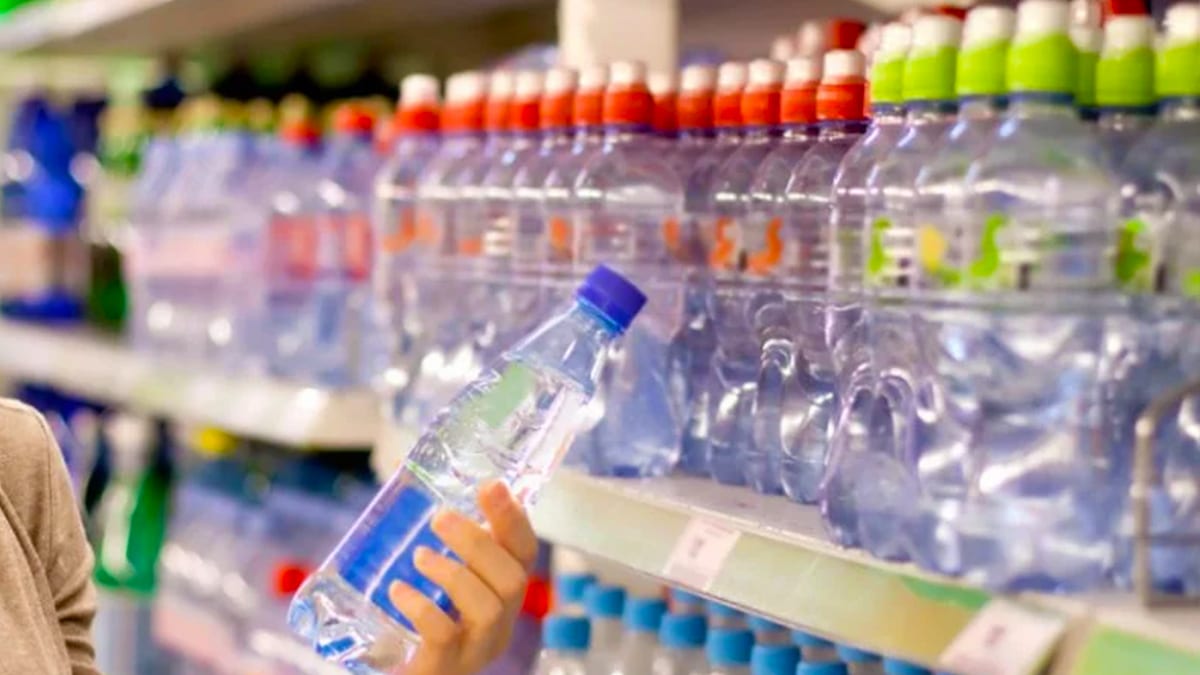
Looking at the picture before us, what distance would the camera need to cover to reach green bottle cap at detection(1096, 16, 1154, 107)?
3.90 ft

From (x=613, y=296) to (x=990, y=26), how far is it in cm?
44

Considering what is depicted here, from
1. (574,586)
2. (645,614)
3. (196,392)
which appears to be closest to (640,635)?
(645,614)

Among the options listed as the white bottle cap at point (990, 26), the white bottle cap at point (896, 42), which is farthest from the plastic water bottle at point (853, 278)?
the white bottle cap at point (990, 26)

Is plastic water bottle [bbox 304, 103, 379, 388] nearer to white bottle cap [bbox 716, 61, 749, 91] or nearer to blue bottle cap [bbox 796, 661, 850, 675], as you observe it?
white bottle cap [bbox 716, 61, 749, 91]

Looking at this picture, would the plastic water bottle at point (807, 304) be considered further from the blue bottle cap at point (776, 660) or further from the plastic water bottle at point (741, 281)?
the blue bottle cap at point (776, 660)

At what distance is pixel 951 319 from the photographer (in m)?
1.19

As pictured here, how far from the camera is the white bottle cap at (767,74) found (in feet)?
5.33

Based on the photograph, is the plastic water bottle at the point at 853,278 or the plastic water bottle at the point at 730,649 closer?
the plastic water bottle at the point at 853,278

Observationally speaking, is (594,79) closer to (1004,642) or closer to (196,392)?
(1004,642)

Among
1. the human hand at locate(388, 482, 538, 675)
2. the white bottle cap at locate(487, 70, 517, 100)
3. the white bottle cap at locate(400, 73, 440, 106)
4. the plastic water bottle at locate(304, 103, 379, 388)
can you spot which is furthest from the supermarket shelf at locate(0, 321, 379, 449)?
the human hand at locate(388, 482, 538, 675)

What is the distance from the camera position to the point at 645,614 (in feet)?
6.06

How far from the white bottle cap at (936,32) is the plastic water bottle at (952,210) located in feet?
0.07

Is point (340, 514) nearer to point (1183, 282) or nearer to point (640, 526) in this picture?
point (640, 526)

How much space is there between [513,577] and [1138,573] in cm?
62
